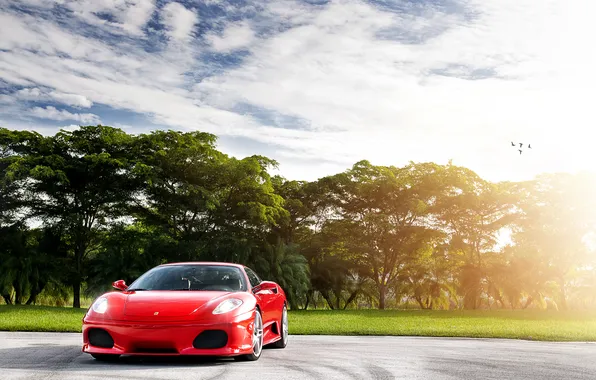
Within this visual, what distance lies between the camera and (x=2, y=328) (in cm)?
1720

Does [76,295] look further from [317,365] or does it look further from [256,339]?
[317,365]

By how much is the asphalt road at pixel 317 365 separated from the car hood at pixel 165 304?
24.7 inches

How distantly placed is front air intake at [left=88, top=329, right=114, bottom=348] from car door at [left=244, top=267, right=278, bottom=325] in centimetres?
227

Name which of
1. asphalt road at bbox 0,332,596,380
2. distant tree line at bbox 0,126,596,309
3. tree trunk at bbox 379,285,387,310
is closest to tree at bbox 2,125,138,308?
distant tree line at bbox 0,126,596,309

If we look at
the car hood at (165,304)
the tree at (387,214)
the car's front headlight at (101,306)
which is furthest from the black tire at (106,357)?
the tree at (387,214)

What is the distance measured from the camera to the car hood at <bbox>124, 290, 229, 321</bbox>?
8570 mm

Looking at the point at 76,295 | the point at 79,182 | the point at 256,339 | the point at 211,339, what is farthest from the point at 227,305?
the point at 76,295

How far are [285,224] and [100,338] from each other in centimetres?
3611

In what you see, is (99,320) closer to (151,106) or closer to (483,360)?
(483,360)

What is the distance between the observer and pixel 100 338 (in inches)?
342

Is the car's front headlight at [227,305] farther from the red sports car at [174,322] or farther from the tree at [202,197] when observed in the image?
the tree at [202,197]

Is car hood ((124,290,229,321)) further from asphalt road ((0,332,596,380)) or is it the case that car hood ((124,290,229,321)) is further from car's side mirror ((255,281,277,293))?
car's side mirror ((255,281,277,293))

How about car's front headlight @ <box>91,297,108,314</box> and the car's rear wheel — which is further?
the car's rear wheel

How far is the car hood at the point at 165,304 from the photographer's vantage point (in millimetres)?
8570
